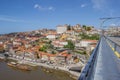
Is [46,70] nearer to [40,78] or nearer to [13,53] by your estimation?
[40,78]

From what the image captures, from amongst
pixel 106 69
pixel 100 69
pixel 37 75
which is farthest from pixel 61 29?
pixel 100 69

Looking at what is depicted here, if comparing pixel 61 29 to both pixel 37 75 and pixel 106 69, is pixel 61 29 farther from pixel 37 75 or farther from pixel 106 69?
pixel 106 69

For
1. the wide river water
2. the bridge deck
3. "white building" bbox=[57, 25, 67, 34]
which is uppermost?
"white building" bbox=[57, 25, 67, 34]

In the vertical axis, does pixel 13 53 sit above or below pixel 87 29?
below

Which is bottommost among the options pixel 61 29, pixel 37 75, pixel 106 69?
pixel 37 75

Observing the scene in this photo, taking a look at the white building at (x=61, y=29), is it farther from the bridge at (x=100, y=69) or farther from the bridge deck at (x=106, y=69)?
the bridge deck at (x=106, y=69)

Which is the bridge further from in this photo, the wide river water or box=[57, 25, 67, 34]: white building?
box=[57, 25, 67, 34]: white building

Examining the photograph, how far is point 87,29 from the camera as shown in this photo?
5456 cm

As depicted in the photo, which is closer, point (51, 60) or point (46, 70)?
point (46, 70)

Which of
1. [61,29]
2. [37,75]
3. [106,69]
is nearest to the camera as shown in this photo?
[106,69]

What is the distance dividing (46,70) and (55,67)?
4.69 feet

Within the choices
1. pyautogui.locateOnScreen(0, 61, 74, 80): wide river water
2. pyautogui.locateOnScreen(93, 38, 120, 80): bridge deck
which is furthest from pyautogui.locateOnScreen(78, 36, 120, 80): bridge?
pyautogui.locateOnScreen(0, 61, 74, 80): wide river water

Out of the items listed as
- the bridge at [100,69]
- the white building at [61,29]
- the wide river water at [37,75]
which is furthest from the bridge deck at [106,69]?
the white building at [61,29]

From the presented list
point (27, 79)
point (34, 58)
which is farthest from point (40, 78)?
point (34, 58)
